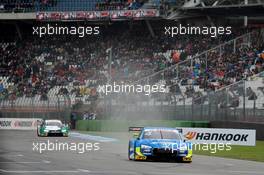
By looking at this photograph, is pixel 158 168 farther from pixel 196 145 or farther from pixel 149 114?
pixel 149 114

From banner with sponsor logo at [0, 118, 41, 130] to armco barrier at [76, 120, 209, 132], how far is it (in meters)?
2.90

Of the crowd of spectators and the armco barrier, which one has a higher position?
the crowd of spectators

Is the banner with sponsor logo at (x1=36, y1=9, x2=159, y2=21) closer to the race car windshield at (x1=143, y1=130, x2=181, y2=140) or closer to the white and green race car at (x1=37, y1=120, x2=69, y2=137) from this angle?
the white and green race car at (x1=37, y1=120, x2=69, y2=137)

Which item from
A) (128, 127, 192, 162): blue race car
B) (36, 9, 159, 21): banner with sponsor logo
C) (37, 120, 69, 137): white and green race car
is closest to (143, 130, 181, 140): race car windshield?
(128, 127, 192, 162): blue race car

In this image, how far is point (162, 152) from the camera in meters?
19.5

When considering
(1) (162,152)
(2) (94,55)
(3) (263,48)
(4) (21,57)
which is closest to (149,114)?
(3) (263,48)

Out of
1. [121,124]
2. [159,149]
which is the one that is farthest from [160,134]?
[121,124]

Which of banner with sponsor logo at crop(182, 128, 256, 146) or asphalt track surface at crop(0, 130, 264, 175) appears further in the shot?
banner with sponsor logo at crop(182, 128, 256, 146)

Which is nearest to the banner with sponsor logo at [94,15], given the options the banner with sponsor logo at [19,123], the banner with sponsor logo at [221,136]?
the banner with sponsor logo at [19,123]

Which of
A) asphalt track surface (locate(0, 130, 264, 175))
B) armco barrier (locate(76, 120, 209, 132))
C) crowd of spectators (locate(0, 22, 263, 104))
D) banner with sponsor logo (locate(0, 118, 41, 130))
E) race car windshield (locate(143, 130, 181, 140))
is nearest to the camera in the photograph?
asphalt track surface (locate(0, 130, 264, 175))

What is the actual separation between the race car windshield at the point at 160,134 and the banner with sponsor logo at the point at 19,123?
93.4 ft

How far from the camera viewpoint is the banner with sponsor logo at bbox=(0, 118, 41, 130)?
48.7m

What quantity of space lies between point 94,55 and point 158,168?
107ft

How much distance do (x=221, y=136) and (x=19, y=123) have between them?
22856 mm
